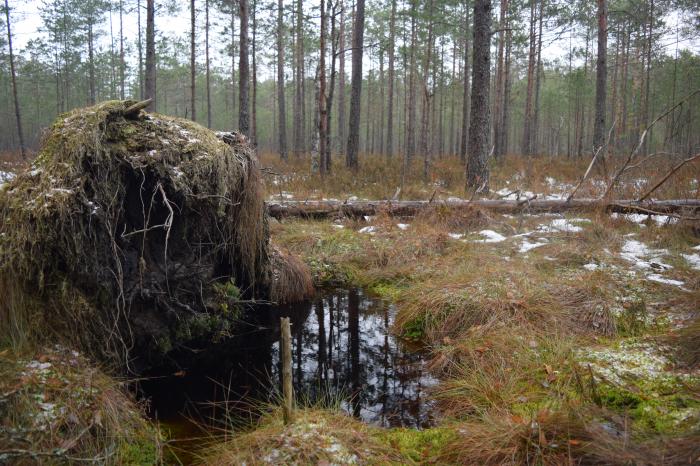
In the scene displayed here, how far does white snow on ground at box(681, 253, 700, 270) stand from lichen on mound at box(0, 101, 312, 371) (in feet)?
17.7

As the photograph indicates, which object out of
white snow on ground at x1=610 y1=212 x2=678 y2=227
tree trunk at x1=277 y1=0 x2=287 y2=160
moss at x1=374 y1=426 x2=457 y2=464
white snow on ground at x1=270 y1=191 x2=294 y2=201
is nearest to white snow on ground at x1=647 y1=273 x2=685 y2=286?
white snow on ground at x1=610 y1=212 x2=678 y2=227

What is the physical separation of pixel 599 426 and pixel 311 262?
4822 millimetres

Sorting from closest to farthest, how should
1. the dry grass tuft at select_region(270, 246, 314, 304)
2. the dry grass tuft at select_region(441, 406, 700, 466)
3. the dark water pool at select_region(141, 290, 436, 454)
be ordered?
the dry grass tuft at select_region(441, 406, 700, 466)
the dark water pool at select_region(141, 290, 436, 454)
the dry grass tuft at select_region(270, 246, 314, 304)

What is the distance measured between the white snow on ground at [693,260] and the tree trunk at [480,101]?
4.40m

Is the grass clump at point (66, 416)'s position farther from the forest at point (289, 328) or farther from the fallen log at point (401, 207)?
the fallen log at point (401, 207)

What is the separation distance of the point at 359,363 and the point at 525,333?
5.21 ft

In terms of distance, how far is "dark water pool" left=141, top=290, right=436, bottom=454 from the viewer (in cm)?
345

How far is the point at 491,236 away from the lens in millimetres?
7500

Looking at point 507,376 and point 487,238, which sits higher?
point 487,238

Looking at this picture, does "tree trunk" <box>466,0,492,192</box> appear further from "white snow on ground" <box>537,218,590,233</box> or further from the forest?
the forest

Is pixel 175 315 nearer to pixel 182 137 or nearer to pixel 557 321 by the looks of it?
pixel 182 137

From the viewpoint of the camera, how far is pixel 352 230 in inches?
324

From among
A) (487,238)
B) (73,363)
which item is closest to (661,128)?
(487,238)

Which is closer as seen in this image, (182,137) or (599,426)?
(599,426)
